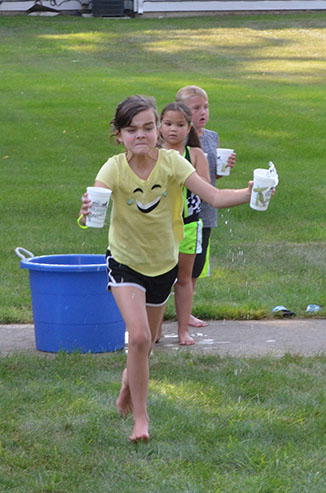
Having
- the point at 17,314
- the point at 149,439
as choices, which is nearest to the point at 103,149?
the point at 17,314

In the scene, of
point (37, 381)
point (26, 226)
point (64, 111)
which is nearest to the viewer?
point (37, 381)

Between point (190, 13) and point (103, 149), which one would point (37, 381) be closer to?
point (103, 149)

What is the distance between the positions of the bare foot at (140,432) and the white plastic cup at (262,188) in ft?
3.77

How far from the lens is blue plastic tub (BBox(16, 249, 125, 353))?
17.6 feet

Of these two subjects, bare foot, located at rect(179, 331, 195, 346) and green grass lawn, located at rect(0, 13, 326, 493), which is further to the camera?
bare foot, located at rect(179, 331, 195, 346)

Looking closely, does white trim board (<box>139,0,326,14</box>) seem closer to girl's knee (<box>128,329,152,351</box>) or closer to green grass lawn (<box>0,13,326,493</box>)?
green grass lawn (<box>0,13,326,493</box>)

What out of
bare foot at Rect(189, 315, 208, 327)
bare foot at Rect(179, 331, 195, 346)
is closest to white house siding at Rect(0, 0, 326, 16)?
bare foot at Rect(189, 315, 208, 327)

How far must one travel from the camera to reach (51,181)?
472 inches

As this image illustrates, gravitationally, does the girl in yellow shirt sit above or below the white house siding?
above

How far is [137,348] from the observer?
13.0 ft

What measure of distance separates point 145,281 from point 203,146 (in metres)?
2.21

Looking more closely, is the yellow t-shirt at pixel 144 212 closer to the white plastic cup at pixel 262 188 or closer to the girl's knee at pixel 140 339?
the girl's knee at pixel 140 339

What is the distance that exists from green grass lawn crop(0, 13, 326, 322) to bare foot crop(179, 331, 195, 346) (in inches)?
28.8

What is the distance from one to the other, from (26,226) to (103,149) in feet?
15.6
